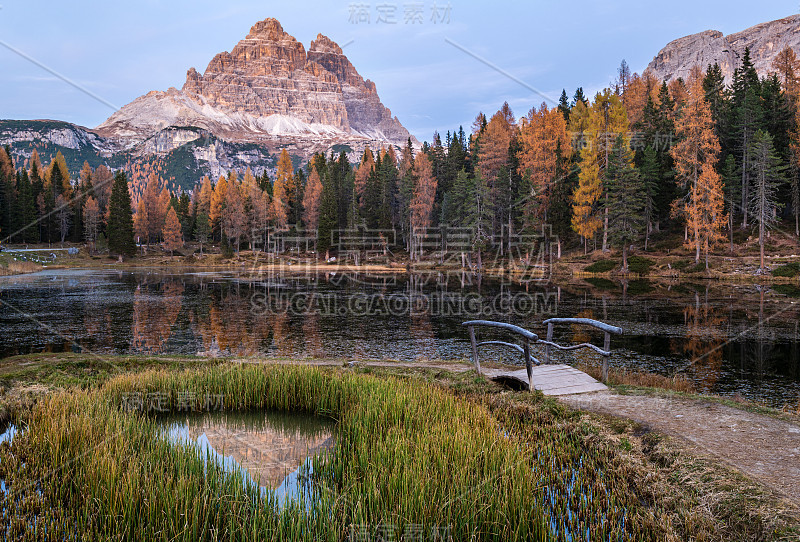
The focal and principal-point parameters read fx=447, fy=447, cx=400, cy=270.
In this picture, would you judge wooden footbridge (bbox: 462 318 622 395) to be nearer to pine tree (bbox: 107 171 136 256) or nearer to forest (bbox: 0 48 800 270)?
forest (bbox: 0 48 800 270)

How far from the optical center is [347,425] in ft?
27.9

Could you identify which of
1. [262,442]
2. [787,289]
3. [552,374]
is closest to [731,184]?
[787,289]

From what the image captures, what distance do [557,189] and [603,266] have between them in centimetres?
1423

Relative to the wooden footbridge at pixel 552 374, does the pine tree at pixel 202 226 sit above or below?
above

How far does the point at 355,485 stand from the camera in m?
5.52

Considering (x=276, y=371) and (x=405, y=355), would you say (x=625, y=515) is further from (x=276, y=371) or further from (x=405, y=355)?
(x=405, y=355)

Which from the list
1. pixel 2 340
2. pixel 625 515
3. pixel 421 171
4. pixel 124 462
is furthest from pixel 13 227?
pixel 625 515

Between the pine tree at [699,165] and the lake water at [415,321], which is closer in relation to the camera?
the lake water at [415,321]

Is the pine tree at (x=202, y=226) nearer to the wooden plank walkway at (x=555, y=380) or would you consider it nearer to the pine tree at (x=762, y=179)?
the pine tree at (x=762, y=179)

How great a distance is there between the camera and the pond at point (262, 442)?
22.2 ft

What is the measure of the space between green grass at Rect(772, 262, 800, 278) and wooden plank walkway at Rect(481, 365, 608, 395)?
140 feet

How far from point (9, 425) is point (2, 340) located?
49.0ft

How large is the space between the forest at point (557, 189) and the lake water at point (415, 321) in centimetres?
1329

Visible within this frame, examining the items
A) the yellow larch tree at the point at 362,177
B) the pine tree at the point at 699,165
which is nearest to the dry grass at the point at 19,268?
the yellow larch tree at the point at 362,177
